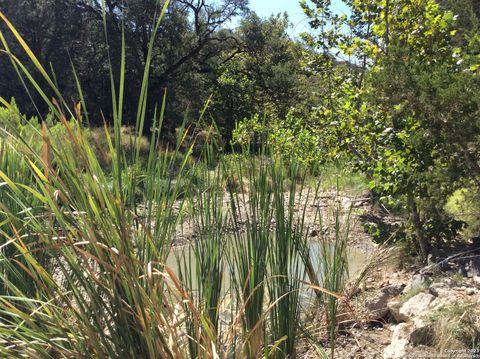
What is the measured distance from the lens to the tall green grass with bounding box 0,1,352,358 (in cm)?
136

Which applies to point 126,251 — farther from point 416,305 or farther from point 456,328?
point 416,305

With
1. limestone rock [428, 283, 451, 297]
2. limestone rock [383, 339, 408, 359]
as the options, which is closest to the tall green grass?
limestone rock [383, 339, 408, 359]

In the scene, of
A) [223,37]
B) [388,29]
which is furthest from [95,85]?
[388,29]

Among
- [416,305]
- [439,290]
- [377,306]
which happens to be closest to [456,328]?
[416,305]

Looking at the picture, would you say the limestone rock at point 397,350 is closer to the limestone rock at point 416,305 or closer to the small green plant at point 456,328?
the small green plant at point 456,328

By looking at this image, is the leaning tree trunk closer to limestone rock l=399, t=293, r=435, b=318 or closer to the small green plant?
limestone rock l=399, t=293, r=435, b=318

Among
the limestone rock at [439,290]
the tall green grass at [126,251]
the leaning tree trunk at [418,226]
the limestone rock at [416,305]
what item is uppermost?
the tall green grass at [126,251]

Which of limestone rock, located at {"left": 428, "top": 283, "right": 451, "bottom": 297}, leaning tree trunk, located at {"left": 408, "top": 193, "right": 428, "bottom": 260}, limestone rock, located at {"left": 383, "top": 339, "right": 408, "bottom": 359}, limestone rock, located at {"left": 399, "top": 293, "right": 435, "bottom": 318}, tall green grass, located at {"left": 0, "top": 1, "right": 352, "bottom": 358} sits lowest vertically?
limestone rock, located at {"left": 383, "top": 339, "right": 408, "bottom": 359}

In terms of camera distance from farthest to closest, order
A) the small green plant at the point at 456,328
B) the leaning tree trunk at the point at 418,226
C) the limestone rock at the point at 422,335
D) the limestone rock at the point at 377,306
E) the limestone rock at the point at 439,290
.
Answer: the leaning tree trunk at the point at 418,226 → the limestone rock at the point at 377,306 → the limestone rock at the point at 439,290 → the limestone rock at the point at 422,335 → the small green plant at the point at 456,328

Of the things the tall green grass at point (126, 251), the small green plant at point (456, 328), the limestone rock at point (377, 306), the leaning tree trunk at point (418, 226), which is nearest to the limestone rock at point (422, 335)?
the small green plant at point (456, 328)

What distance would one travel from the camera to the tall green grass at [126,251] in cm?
136

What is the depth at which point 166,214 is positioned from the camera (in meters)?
1.64

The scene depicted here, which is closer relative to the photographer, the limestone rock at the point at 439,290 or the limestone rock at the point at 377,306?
the limestone rock at the point at 439,290

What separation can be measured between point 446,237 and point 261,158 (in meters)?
3.26
